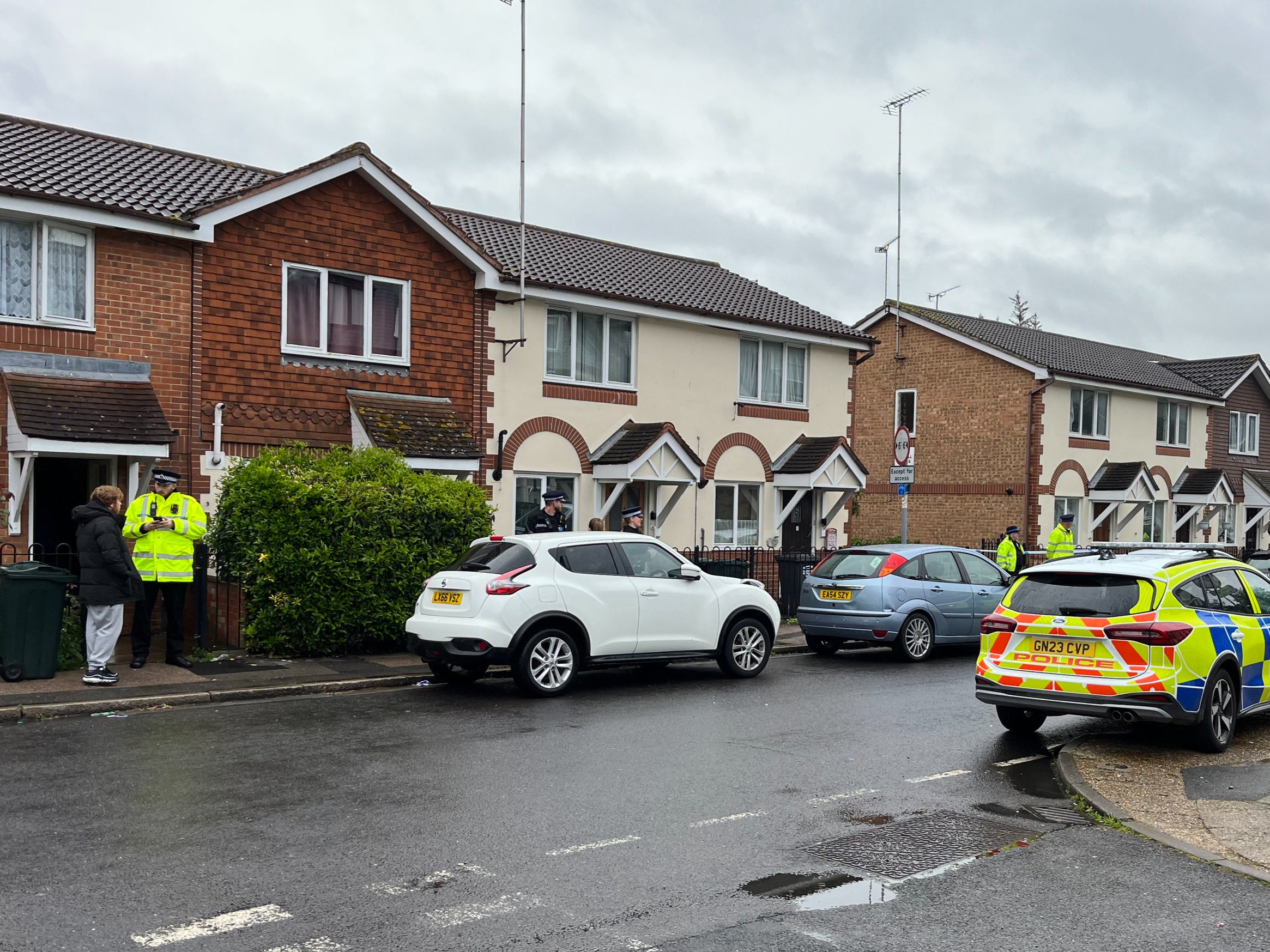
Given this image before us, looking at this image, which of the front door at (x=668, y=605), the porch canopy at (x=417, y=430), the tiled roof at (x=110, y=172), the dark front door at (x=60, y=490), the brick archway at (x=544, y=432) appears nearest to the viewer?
the front door at (x=668, y=605)

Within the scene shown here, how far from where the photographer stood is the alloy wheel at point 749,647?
1241 centimetres

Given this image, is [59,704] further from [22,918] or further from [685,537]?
[685,537]

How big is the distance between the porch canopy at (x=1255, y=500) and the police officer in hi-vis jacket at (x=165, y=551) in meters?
34.8

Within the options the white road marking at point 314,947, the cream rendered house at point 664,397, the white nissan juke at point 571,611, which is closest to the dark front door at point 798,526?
the cream rendered house at point 664,397

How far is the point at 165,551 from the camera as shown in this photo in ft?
38.6

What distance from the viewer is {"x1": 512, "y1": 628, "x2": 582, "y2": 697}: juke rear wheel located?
10.7 metres

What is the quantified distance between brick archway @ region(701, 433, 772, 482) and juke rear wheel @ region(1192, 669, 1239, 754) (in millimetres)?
11811

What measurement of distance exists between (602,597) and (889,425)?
75.1 ft

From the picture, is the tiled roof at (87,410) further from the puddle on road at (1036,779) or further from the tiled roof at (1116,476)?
the tiled roof at (1116,476)

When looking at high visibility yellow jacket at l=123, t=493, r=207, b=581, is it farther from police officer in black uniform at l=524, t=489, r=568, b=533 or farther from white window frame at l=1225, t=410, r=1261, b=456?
white window frame at l=1225, t=410, r=1261, b=456

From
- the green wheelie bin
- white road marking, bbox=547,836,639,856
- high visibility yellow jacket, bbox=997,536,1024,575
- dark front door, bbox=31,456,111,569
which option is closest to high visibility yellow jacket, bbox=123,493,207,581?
the green wheelie bin

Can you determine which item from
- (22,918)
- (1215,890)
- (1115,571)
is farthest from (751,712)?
(22,918)

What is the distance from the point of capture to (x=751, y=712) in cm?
1035

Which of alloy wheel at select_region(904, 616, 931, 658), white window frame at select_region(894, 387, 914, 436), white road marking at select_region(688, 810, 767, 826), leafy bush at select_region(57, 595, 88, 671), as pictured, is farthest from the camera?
white window frame at select_region(894, 387, 914, 436)
